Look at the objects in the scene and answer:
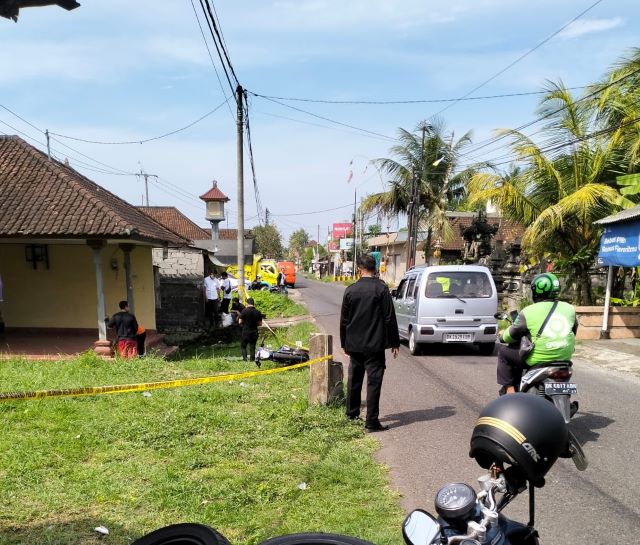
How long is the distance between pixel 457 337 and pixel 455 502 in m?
8.67

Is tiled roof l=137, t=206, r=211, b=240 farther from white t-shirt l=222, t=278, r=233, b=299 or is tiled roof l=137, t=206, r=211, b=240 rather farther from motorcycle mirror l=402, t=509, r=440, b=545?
motorcycle mirror l=402, t=509, r=440, b=545

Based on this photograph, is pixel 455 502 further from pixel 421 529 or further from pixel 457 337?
pixel 457 337

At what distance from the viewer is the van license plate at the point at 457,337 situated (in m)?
10.3

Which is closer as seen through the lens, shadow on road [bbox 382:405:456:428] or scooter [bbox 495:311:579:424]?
scooter [bbox 495:311:579:424]

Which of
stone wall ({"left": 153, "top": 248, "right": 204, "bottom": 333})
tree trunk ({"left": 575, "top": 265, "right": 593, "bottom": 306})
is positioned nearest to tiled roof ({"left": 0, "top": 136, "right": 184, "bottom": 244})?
stone wall ({"left": 153, "top": 248, "right": 204, "bottom": 333})

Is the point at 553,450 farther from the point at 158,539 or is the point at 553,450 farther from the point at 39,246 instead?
the point at 39,246

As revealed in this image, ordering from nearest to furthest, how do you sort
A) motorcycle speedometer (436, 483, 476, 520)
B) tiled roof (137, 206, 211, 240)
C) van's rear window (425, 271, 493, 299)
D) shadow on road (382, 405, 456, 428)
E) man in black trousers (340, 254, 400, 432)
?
motorcycle speedometer (436, 483, 476, 520), man in black trousers (340, 254, 400, 432), shadow on road (382, 405, 456, 428), van's rear window (425, 271, 493, 299), tiled roof (137, 206, 211, 240)

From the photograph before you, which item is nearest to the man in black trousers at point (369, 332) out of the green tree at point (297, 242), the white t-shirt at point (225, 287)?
the white t-shirt at point (225, 287)

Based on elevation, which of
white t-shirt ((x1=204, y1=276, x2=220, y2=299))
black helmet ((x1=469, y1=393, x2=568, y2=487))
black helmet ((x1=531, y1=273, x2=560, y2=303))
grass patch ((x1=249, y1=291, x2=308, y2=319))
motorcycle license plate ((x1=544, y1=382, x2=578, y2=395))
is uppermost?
black helmet ((x1=531, y1=273, x2=560, y2=303))

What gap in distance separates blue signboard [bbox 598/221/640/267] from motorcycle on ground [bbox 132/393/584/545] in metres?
11.0

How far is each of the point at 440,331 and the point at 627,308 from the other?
6053mm

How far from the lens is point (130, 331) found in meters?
10.3

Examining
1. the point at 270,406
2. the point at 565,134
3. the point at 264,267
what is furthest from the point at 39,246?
Result: the point at 264,267

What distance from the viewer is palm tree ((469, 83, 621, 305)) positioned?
44.5 feet
